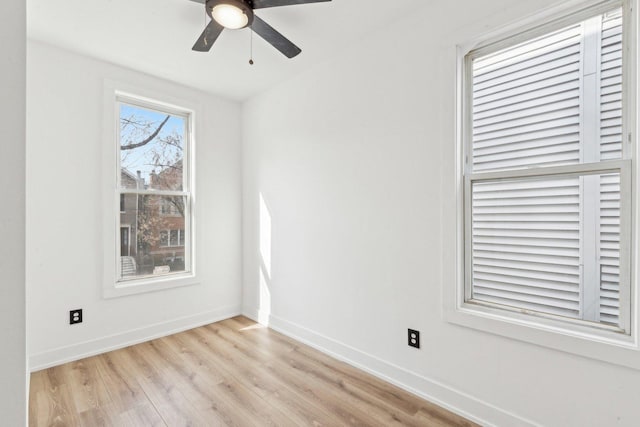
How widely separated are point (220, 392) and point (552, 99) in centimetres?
271


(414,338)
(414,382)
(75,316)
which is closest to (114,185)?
(75,316)

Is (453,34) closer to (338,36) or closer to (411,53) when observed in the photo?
(411,53)

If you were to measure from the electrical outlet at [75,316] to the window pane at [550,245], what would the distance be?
10.1 ft

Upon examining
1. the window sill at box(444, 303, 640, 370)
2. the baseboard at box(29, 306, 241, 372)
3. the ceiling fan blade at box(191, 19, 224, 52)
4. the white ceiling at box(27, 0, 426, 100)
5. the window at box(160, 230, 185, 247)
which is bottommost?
the baseboard at box(29, 306, 241, 372)

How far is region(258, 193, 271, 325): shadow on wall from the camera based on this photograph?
3281 millimetres

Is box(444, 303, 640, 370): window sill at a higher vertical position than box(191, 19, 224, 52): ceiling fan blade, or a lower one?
lower

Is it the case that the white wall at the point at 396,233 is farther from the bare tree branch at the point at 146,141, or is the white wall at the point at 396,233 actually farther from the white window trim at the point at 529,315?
the bare tree branch at the point at 146,141

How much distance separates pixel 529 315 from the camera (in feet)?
5.55

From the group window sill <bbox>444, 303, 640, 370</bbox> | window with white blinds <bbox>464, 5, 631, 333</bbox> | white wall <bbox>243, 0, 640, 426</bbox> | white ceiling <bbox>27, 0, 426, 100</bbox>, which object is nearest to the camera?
window sill <bbox>444, 303, 640, 370</bbox>

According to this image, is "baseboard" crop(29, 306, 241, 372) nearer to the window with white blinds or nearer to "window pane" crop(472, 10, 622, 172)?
the window with white blinds

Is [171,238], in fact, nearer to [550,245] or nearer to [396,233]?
[396,233]

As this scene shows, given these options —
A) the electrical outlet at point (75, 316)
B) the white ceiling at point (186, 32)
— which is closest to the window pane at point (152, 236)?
the electrical outlet at point (75, 316)

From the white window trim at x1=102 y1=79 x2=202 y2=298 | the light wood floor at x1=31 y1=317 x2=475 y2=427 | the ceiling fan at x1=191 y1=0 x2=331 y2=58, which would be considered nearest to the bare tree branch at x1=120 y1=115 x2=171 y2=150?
the white window trim at x1=102 y1=79 x2=202 y2=298

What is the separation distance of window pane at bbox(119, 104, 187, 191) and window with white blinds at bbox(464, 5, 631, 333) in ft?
9.24
